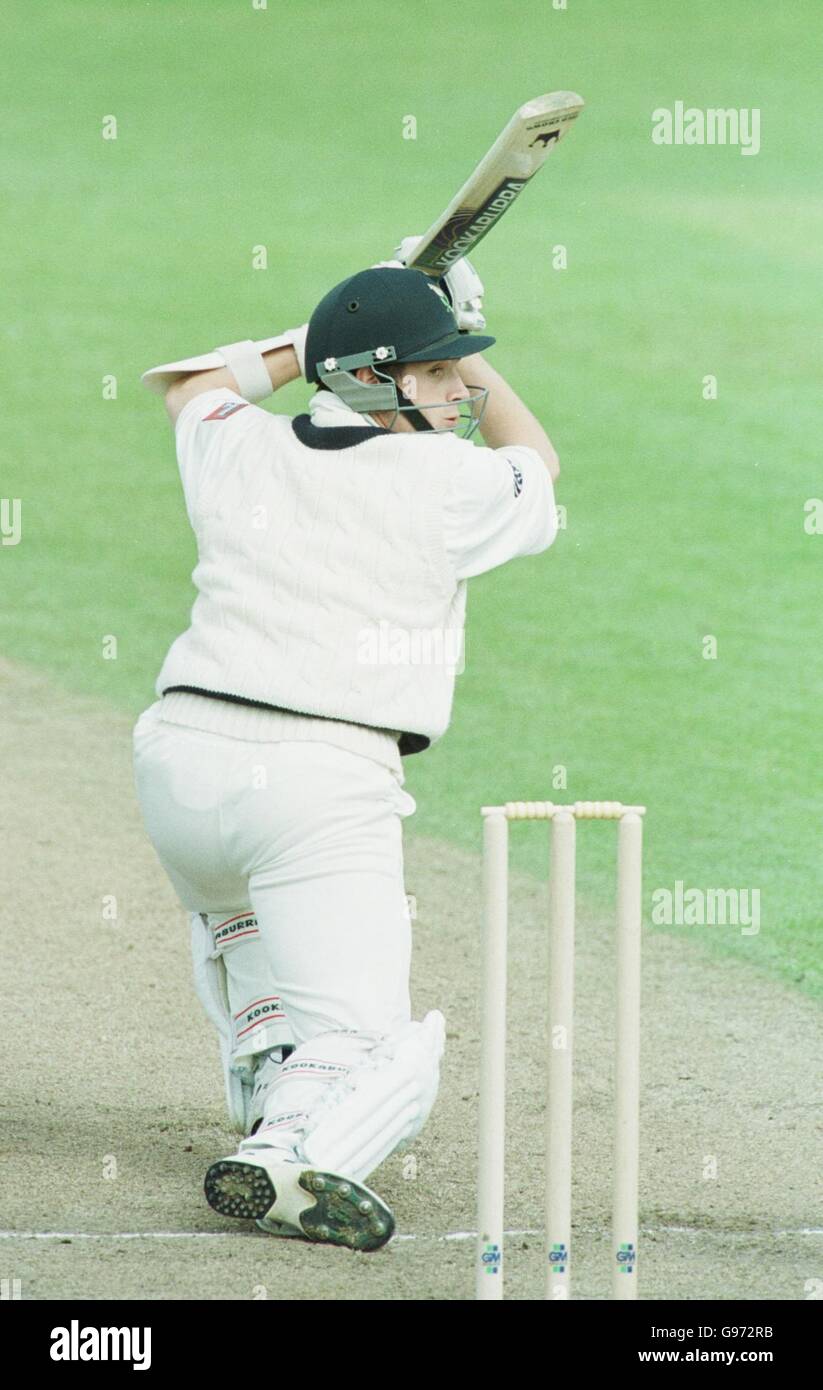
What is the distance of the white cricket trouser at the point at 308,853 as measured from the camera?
9.53 ft

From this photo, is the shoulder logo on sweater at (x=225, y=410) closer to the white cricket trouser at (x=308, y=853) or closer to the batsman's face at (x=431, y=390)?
the batsman's face at (x=431, y=390)

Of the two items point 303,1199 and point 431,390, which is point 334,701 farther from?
point 303,1199

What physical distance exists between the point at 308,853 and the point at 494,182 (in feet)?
3.88

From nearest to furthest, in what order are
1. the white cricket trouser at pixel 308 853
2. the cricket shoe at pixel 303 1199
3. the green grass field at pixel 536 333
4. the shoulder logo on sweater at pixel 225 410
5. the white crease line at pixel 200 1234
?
the cricket shoe at pixel 303 1199 < the white cricket trouser at pixel 308 853 < the white crease line at pixel 200 1234 < the shoulder logo on sweater at pixel 225 410 < the green grass field at pixel 536 333

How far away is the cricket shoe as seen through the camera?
9.19 ft

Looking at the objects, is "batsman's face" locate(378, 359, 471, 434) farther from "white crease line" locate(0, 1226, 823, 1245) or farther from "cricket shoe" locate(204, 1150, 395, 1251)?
"white crease line" locate(0, 1226, 823, 1245)

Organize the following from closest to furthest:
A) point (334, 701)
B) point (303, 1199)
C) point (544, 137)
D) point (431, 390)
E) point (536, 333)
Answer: point (303, 1199)
point (334, 701)
point (431, 390)
point (544, 137)
point (536, 333)

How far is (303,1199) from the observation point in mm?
2824

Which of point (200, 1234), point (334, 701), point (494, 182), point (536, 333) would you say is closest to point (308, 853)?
point (334, 701)

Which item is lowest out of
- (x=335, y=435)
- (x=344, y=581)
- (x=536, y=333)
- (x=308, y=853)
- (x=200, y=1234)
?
(x=200, y=1234)

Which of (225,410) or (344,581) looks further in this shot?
(225,410)

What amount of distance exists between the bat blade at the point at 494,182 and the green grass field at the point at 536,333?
2.28 m

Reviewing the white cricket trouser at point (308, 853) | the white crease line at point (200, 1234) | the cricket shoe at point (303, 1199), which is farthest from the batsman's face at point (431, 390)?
the white crease line at point (200, 1234)

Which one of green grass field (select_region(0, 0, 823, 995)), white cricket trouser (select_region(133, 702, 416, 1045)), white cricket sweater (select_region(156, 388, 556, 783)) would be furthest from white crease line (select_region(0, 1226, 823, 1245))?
green grass field (select_region(0, 0, 823, 995))
